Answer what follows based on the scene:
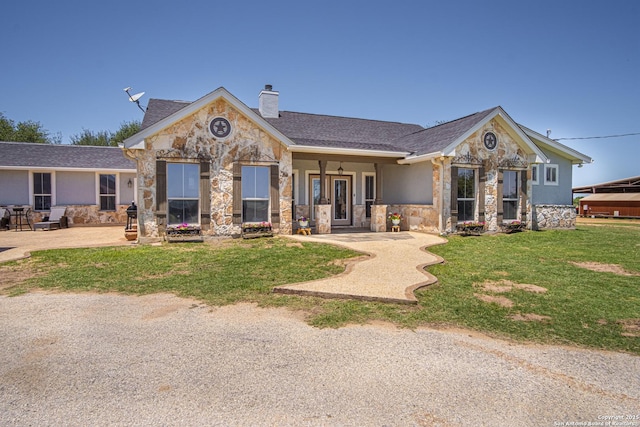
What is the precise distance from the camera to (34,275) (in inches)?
282

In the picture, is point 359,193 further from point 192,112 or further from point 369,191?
point 192,112

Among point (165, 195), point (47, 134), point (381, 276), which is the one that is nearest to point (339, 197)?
point (165, 195)

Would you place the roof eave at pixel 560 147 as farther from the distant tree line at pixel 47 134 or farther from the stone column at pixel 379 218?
the distant tree line at pixel 47 134

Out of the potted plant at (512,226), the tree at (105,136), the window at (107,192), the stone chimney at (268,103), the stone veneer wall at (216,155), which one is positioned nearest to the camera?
the stone veneer wall at (216,155)

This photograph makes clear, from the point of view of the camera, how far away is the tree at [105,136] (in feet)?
131

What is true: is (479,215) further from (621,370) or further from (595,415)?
(595,415)

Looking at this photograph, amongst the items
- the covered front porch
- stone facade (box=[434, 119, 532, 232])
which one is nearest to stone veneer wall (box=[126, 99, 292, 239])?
the covered front porch

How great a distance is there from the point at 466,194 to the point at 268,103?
30.5 feet

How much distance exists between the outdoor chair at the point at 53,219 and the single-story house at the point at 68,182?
70 centimetres

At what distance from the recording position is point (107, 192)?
60.2ft

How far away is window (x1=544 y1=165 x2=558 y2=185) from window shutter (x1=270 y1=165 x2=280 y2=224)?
13462 millimetres

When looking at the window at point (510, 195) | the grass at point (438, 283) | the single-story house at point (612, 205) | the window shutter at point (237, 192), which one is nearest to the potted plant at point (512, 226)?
the window at point (510, 195)

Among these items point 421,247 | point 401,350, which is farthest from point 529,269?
point 401,350

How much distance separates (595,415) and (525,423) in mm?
573
